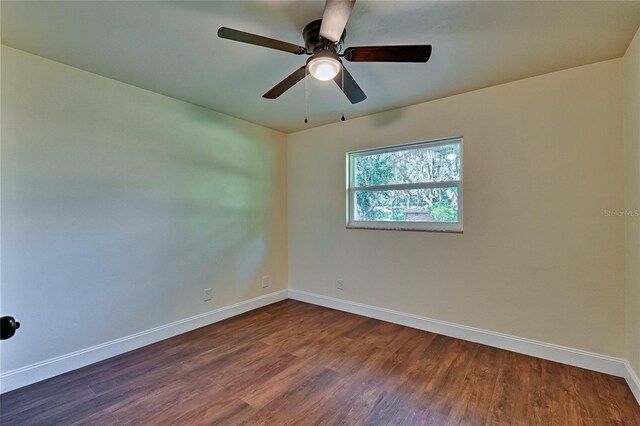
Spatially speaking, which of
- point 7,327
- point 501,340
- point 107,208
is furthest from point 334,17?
point 501,340

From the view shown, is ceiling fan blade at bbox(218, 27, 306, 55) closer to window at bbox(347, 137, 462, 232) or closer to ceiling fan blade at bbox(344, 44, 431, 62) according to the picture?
ceiling fan blade at bbox(344, 44, 431, 62)

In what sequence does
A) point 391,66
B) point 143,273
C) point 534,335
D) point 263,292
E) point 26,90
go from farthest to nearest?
point 263,292, point 143,273, point 534,335, point 391,66, point 26,90

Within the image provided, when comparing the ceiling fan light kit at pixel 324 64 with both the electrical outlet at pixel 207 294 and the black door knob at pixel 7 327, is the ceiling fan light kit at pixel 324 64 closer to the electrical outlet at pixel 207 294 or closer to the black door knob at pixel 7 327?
the black door knob at pixel 7 327

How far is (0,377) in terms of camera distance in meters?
1.90

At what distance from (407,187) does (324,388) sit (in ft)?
6.85

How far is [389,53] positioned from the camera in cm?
159

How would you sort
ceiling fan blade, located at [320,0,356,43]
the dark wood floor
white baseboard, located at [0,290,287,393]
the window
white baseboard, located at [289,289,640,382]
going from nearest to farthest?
1. ceiling fan blade, located at [320,0,356,43]
2. the dark wood floor
3. white baseboard, located at [0,290,287,393]
4. white baseboard, located at [289,289,640,382]
5. the window

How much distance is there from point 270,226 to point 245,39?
102 inches

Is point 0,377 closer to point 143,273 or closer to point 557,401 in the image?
point 143,273

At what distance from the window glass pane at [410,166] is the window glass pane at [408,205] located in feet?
0.40

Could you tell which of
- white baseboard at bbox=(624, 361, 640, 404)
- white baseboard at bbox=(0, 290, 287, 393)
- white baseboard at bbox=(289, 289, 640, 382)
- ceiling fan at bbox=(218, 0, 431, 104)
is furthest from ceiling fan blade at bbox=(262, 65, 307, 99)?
white baseboard at bbox=(624, 361, 640, 404)

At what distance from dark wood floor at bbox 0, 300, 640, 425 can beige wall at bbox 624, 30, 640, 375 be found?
375 mm

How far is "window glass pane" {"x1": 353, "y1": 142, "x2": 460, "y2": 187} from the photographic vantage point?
2.87m

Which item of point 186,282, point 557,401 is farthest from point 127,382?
point 557,401
